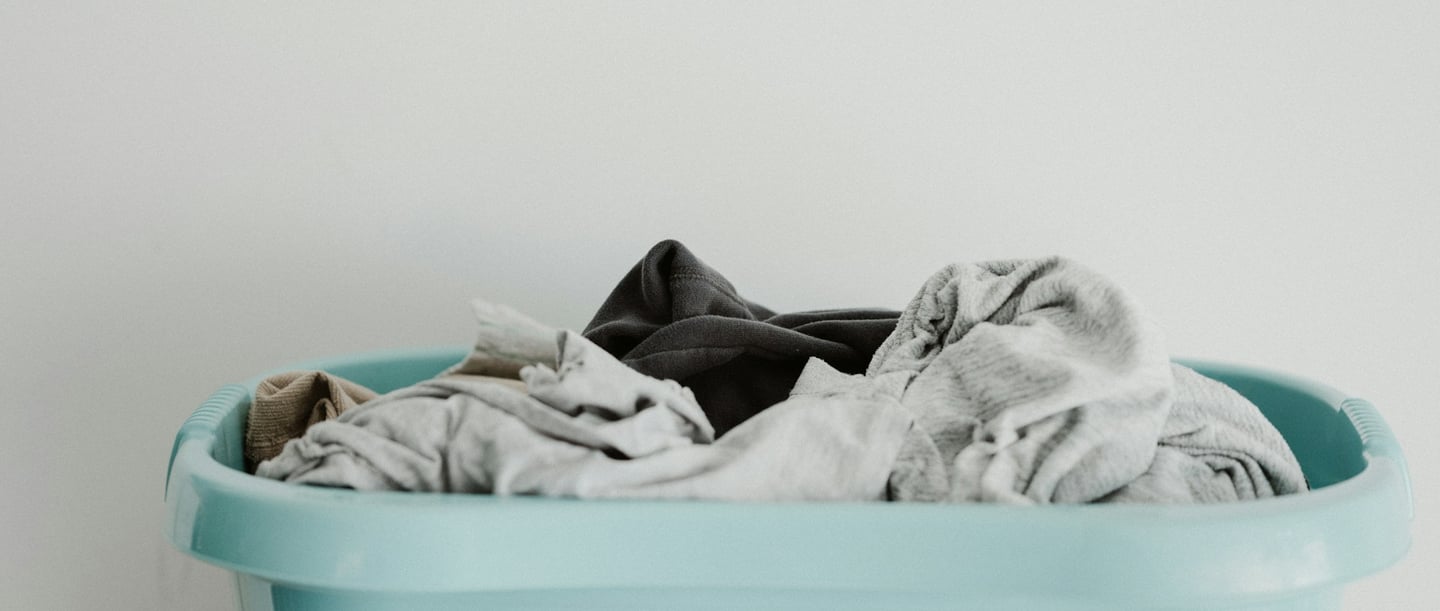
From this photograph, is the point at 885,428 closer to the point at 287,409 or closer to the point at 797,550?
the point at 797,550

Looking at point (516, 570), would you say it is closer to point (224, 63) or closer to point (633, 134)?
point (633, 134)

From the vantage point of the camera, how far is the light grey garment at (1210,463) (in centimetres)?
63

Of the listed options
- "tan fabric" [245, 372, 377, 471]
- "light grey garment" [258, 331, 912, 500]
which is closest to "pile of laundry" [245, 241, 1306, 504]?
"light grey garment" [258, 331, 912, 500]

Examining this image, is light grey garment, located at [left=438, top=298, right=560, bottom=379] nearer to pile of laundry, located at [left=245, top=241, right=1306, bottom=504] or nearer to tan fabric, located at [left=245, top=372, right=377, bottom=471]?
pile of laundry, located at [left=245, top=241, right=1306, bottom=504]

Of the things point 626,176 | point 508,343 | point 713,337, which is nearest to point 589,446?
point 508,343

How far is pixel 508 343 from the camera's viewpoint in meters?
0.66

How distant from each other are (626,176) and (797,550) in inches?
25.5

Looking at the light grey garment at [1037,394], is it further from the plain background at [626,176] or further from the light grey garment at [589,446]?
the plain background at [626,176]

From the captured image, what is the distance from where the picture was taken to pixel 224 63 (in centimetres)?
112

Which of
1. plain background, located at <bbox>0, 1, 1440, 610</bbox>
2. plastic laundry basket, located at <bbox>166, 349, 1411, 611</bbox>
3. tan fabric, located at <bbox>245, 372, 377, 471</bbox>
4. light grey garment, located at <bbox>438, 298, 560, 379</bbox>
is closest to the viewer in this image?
plastic laundry basket, located at <bbox>166, 349, 1411, 611</bbox>

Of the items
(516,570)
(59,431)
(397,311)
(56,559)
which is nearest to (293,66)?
(397,311)

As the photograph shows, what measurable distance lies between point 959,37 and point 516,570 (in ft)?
2.46

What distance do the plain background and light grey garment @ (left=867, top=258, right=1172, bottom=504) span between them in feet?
1.38

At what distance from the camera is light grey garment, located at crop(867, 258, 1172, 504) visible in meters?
0.61
